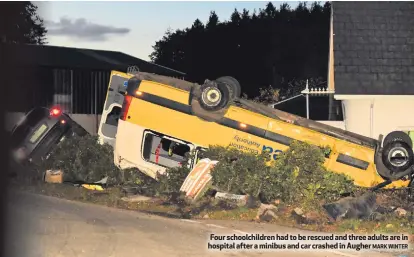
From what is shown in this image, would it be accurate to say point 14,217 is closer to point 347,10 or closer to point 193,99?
point 193,99

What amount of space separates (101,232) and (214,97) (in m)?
3.79

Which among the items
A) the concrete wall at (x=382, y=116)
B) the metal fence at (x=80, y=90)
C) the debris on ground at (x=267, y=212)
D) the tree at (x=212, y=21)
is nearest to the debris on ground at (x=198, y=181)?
the debris on ground at (x=267, y=212)

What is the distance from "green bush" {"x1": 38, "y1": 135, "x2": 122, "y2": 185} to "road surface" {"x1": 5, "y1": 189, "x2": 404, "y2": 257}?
6.30 feet

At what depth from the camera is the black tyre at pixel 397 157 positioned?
10.4 metres

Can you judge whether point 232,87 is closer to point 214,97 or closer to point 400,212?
point 214,97

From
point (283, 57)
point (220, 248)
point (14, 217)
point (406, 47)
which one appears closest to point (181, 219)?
point (220, 248)

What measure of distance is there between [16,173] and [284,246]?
560 cm

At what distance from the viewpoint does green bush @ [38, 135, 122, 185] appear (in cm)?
1157

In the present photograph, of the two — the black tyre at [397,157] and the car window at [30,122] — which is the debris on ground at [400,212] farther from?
the car window at [30,122]

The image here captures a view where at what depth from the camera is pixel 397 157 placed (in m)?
10.3

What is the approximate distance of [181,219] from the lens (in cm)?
904

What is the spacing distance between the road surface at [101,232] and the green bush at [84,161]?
6.30ft

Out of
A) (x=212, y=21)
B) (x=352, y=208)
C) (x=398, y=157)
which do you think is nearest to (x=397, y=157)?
(x=398, y=157)

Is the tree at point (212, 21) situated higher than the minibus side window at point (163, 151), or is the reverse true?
the tree at point (212, 21)
